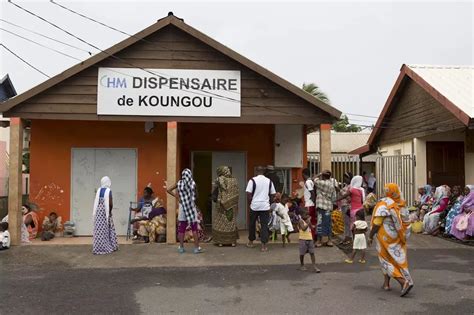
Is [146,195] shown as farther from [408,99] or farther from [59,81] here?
[408,99]

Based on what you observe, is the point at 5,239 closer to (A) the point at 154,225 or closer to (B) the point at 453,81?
(A) the point at 154,225

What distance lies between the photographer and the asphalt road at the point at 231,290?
17.5 ft

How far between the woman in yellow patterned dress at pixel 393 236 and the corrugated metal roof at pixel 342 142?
17.6 metres

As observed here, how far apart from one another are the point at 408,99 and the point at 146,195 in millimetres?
9807

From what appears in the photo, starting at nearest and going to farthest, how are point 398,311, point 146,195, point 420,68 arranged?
1. point 398,311
2. point 146,195
3. point 420,68

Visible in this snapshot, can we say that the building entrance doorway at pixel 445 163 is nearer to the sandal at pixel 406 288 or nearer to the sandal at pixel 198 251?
the sandal at pixel 198 251

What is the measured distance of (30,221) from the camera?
980 centimetres

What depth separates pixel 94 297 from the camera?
580 cm

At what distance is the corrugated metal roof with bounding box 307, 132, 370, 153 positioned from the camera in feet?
79.8

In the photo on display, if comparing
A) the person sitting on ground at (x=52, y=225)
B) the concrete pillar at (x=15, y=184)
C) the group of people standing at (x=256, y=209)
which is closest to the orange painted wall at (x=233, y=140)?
the group of people standing at (x=256, y=209)

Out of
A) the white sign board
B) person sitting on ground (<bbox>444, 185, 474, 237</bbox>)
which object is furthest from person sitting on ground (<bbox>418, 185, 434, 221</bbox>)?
the white sign board

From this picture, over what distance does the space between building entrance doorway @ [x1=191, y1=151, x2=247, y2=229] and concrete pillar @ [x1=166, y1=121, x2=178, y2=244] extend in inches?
85.1

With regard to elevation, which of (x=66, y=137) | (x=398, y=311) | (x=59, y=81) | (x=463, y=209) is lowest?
(x=398, y=311)

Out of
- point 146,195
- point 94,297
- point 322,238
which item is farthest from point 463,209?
point 94,297
